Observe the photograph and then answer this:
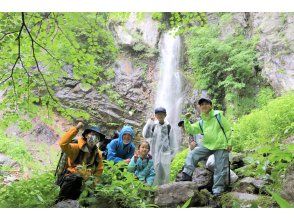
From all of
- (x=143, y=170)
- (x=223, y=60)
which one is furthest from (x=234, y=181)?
(x=223, y=60)

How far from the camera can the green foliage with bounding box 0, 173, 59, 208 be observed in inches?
140

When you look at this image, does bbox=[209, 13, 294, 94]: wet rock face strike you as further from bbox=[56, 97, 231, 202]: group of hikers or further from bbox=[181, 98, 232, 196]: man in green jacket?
bbox=[181, 98, 232, 196]: man in green jacket

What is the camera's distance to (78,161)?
3818 mm

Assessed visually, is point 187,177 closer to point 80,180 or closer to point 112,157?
point 112,157

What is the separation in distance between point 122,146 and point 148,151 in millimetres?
502

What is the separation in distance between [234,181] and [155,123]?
4.65 ft

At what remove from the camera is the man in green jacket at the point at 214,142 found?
4405mm

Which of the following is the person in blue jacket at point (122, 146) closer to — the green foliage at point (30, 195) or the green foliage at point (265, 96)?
the green foliage at point (30, 195)

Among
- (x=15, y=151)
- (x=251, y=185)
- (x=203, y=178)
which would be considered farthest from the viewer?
(x=15, y=151)

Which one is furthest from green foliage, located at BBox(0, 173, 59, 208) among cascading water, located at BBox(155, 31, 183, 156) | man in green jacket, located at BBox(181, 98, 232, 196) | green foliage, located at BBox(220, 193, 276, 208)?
cascading water, located at BBox(155, 31, 183, 156)

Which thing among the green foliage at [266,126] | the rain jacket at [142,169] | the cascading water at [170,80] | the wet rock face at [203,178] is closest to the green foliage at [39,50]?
the rain jacket at [142,169]

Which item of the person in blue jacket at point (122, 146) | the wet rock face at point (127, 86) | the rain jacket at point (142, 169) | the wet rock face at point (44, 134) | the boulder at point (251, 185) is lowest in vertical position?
the boulder at point (251, 185)

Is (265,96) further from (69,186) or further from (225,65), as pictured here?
(69,186)

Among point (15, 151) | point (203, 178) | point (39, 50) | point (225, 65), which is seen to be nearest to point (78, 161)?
point (39, 50)
